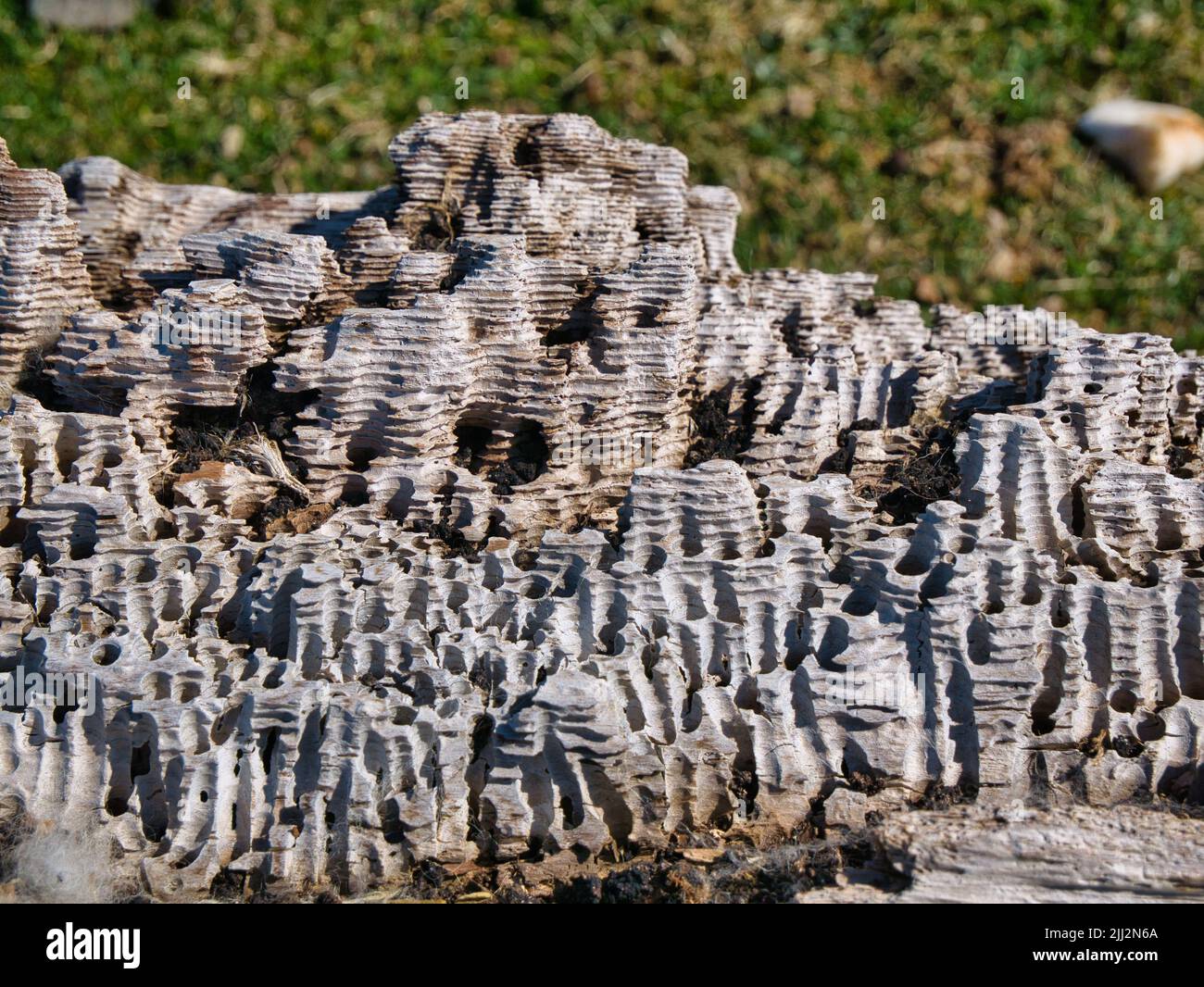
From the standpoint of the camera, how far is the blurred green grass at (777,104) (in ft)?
23.9

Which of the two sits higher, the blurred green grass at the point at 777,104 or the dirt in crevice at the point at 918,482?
the blurred green grass at the point at 777,104

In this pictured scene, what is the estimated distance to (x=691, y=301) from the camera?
13.2 feet

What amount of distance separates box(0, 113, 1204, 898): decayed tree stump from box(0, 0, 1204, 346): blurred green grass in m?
3.28

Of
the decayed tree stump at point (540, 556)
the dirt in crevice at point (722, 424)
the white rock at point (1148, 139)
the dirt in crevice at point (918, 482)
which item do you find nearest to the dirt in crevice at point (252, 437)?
the decayed tree stump at point (540, 556)

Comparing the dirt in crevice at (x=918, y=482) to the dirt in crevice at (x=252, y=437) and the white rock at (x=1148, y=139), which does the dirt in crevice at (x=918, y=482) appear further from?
the white rock at (x=1148, y=139)

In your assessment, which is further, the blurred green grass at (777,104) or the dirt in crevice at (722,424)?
the blurred green grass at (777,104)

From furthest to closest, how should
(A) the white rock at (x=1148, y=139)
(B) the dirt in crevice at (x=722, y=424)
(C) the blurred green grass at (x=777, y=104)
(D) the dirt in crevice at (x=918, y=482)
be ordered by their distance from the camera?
(A) the white rock at (x=1148, y=139) < (C) the blurred green grass at (x=777, y=104) < (B) the dirt in crevice at (x=722, y=424) < (D) the dirt in crevice at (x=918, y=482)

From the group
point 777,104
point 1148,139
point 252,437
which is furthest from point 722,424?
point 1148,139

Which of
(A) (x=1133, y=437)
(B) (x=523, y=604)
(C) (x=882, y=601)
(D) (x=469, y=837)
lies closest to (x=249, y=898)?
(D) (x=469, y=837)

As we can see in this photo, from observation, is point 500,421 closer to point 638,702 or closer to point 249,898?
point 638,702

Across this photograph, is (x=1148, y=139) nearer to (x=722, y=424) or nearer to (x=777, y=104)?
(x=777, y=104)

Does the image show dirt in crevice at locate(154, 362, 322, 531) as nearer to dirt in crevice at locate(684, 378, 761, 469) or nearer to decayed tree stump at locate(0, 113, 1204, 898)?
decayed tree stump at locate(0, 113, 1204, 898)

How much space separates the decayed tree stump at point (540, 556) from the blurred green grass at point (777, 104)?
328 cm

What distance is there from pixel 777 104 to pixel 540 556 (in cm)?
489
